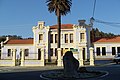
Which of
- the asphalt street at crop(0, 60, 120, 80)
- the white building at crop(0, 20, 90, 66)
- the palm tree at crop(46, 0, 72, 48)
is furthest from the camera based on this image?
the white building at crop(0, 20, 90, 66)

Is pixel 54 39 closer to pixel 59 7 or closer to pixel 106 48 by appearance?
pixel 106 48

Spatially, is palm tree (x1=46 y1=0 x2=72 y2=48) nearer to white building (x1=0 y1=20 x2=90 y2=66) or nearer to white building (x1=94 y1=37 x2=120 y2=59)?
white building (x1=0 y1=20 x2=90 y2=66)

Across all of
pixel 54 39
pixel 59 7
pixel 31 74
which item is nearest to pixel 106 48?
pixel 54 39

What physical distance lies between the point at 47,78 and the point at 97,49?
42.0 meters

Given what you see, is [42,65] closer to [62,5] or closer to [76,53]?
[76,53]

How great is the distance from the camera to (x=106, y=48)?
→ 5959 cm

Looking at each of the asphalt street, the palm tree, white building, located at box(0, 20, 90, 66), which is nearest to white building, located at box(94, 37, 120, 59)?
white building, located at box(0, 20, 90, 66)

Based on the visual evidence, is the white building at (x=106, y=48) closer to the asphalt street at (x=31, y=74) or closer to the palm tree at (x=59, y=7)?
the palm tree at (x=59, y=7)

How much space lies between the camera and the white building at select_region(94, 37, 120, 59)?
59062mm

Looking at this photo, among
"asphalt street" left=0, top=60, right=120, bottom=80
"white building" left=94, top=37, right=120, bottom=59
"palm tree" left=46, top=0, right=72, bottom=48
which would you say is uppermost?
"palm tree" left=46, top=0, right=72, bottom=48

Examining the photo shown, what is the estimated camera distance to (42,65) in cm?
3750

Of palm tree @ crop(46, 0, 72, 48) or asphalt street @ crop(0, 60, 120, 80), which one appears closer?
asphalt street @ crop(0, 60, 120, 80)

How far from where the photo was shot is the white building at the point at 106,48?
194ft

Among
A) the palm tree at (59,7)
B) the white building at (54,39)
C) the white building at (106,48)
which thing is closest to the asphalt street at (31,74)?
the palm tree at (59,7)
